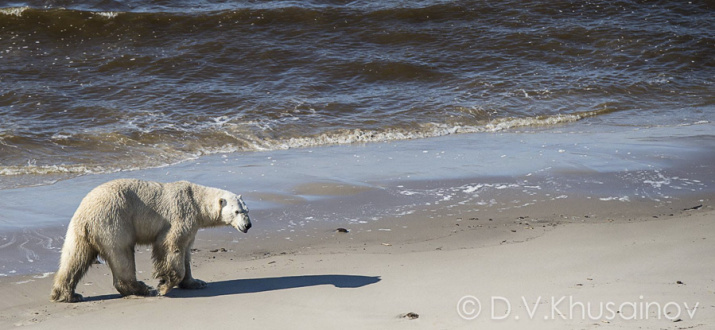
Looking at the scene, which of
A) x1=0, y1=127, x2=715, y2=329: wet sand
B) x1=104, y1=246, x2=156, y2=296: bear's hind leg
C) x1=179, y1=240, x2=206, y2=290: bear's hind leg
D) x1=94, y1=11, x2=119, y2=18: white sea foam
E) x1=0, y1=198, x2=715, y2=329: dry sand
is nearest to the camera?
x1=0, y1=198, x2=715, y2=329: dry sand

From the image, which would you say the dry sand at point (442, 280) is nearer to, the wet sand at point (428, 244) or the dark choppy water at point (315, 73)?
the wet sand at point (428, 244)

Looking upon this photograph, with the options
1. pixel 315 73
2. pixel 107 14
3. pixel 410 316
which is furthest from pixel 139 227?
pixel 107 14

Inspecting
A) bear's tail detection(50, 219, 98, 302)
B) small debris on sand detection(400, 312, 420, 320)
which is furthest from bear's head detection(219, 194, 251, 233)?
small debris on sand detection(400, 312, 420, 320)

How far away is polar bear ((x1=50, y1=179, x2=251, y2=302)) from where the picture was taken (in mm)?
6965

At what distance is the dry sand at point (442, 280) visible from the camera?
614 centimetres

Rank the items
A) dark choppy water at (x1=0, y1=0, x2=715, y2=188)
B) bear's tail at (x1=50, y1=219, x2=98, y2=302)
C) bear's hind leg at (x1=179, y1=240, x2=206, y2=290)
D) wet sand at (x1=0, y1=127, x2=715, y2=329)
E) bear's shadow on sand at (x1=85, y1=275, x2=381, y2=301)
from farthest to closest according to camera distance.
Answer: dark choppy water at (x1=0, y1=0, x2=715, y2=188)
bear's hind leg at (x1=179, y1=240, x2=206, y2=290)
bear's shadow on sand at (x1=85, y1=275, x2=381, y2=301)
bear's tail at (x1=50, y1=219, x2=98, y2=302)
wet sand at (x1=0, y1=127, x2=715, y2=329)

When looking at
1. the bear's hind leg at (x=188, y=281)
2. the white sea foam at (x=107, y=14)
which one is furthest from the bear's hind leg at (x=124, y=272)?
the white sea foam at (x=107, y=14)

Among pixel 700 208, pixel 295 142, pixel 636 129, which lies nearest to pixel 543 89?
pixel 636 129

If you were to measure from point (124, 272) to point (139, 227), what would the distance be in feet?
1.41

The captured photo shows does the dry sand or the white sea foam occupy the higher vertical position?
the white sea foam

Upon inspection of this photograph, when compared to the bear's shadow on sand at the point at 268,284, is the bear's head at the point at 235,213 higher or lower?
higher

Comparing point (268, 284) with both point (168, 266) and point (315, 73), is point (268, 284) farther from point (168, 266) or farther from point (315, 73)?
point (315, 73)

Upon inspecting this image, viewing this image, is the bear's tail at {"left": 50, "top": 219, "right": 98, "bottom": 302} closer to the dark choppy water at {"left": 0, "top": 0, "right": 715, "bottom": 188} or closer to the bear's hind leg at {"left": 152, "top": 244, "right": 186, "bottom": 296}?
the bear's hind leg at {"left": 152, "top": 244, "right": 186, "bottom": 296}

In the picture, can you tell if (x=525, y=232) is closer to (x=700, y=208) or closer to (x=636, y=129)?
(x=700, y=208)
